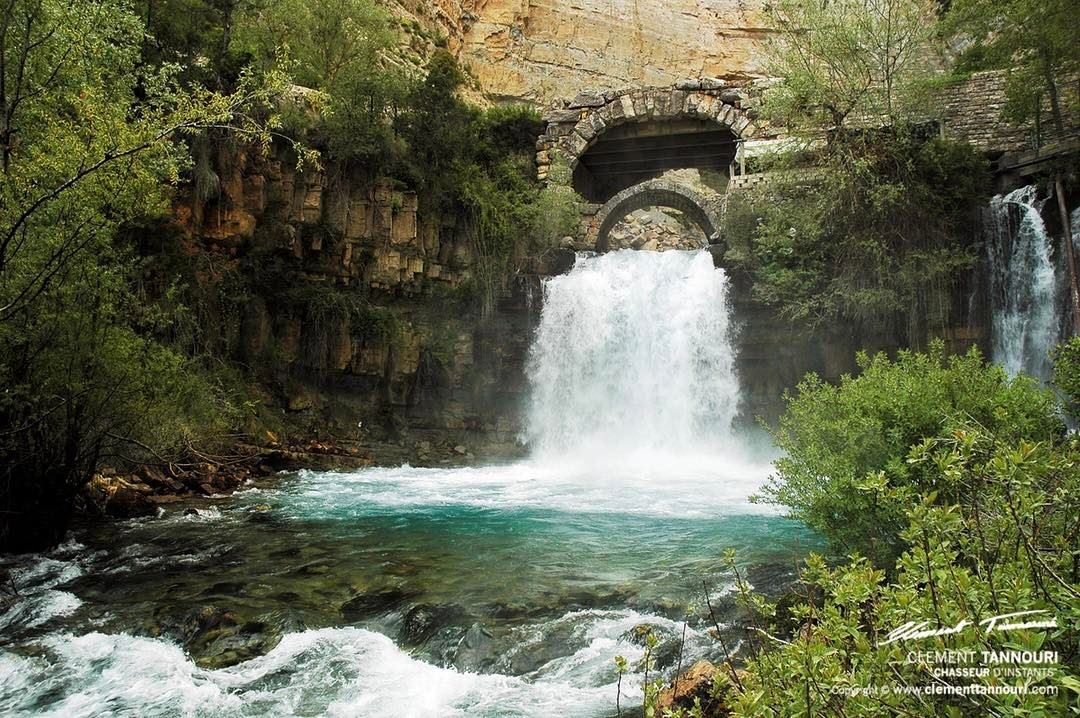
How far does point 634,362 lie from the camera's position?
1917 cm

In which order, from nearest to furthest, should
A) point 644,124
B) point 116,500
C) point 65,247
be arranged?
point 65,247 → point 116,500 → point 644,124

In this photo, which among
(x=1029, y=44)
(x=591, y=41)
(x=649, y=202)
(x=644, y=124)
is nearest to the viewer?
(x=1029, y=44)

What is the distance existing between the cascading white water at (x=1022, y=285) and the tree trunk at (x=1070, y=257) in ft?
→ 1.95

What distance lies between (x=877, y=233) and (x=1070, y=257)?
12.7ft

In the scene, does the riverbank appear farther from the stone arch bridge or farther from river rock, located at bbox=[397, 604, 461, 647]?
the stone arch bridge

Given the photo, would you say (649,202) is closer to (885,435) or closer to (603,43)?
(885,435)

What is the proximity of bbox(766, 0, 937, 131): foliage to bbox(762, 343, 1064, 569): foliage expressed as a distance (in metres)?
12.9

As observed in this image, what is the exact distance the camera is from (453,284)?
19.7m

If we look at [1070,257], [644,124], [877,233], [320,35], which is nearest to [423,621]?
[1070,257]

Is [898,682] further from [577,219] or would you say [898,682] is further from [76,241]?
[577,219]

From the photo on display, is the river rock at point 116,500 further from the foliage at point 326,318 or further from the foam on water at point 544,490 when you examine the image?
the foliage at point 326,318

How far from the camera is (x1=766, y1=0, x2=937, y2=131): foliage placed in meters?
17.4

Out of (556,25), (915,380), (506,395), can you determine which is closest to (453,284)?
(506,395)

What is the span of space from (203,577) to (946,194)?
17527mm
